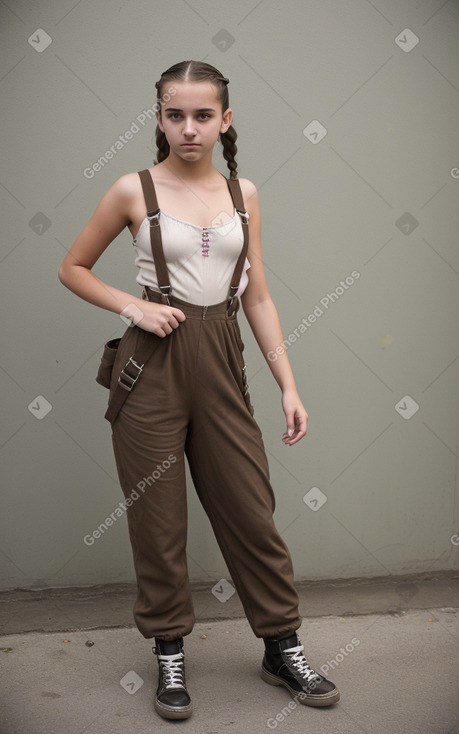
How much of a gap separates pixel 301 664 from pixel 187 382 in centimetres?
90

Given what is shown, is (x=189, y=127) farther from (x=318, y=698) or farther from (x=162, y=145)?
(x=318, y=698)

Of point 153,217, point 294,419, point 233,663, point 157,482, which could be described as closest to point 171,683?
point 233,663

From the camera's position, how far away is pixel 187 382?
7.93 feet

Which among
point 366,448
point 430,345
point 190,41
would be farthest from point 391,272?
point 190,41

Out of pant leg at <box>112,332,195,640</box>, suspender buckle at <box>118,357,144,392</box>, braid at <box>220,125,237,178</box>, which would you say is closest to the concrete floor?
pant leg at <box>112,332,195,640</box>

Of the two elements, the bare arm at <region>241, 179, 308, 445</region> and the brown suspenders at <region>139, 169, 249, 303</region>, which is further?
the bare arm at <region>241, 179, 308, 445</region>

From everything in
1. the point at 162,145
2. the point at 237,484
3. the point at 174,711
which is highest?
the point at 162,145

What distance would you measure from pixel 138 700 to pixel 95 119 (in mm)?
1932

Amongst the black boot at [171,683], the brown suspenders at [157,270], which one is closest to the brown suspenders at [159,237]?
the brown suspenders at [157,270]

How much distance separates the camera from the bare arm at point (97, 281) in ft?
7.68

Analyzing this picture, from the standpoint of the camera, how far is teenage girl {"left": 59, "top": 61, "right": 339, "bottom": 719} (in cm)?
236

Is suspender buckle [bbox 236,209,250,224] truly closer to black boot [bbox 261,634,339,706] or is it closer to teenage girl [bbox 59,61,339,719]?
teenage girl [bbox 59,61,339,719]

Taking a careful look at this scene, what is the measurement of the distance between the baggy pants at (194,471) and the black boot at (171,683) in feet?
0.19

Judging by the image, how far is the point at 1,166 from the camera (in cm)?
300
